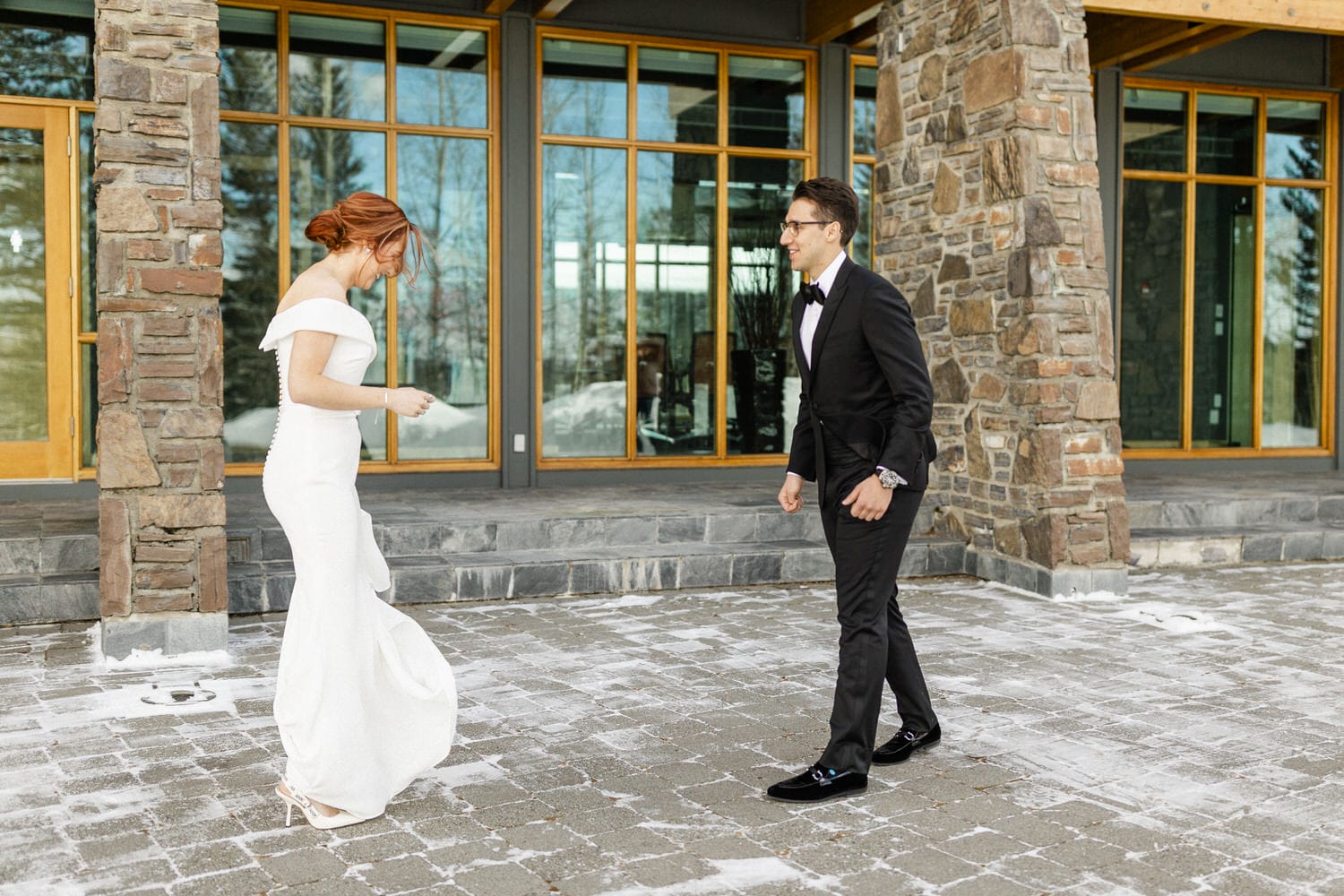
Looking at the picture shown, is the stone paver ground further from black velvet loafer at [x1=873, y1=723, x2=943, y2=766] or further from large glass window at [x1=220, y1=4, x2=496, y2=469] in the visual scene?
large glass window at [x1=220, y1=4, x2=496, y2=469]

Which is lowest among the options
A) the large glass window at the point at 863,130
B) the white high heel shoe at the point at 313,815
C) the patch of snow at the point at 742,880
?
the patch of snow at the point at 742,880

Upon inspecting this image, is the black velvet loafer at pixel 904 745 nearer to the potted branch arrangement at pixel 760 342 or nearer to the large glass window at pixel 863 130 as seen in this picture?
the potted branch arrangement at pixel 760 342

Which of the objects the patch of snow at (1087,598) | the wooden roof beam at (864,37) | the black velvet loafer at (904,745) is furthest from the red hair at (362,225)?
the wooden roof beam at (864,37)

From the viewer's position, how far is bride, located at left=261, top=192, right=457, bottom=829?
12.4ft

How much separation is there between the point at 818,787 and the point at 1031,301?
466 centimetres

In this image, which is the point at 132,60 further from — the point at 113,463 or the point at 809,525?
the point at 809,525

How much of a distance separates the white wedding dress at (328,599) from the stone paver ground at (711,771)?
0.19 meters

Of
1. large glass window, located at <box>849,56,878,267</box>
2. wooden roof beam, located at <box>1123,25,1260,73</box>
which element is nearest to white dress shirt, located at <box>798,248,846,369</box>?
large glass window, located at <box>849,56,878,267</box>

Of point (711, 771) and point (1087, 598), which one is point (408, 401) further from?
point (1087, 598)

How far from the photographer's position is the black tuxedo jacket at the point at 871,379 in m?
4.06

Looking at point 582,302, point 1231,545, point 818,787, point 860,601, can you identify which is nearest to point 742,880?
point 818,787

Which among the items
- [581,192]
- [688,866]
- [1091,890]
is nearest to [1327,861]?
[1091,890]

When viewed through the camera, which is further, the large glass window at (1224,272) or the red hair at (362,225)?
the large glass window at (1224,272)

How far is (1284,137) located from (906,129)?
554cm
